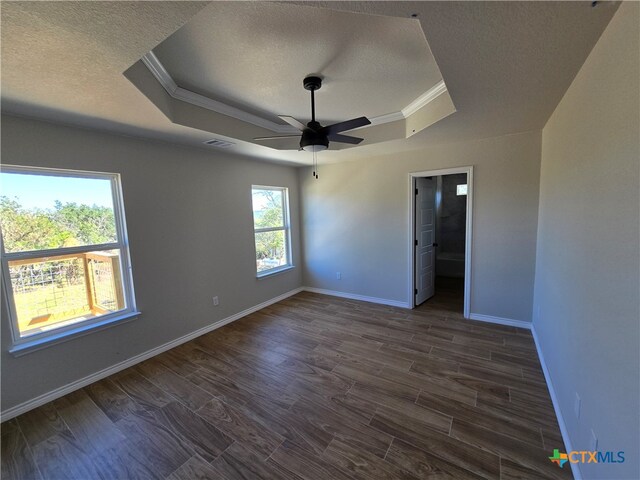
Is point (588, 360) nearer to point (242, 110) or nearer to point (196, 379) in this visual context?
point (196, 379)

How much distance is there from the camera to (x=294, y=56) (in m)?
1.89

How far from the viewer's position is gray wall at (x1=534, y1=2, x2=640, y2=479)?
1017mm

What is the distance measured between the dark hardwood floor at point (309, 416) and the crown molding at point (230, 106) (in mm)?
2653

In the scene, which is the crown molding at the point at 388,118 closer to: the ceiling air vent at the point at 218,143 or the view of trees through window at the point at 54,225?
the ceiling air vent at the point at 218,143

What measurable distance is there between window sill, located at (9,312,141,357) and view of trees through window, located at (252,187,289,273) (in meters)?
2.00

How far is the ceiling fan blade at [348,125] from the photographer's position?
201 centimetres

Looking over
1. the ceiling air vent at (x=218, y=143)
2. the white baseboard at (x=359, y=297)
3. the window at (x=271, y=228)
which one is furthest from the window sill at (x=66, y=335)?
the white baseboard at (x=359, y=297)

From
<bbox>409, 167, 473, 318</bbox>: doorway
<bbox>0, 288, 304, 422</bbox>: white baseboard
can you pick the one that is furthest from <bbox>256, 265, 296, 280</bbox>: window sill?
<bbox>409, 167, 473, 318</bbox>: doorway

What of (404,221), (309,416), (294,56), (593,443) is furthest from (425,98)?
(309,416)

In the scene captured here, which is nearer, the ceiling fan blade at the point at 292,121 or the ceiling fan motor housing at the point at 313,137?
the ceiling fan blade at the point at 292,121

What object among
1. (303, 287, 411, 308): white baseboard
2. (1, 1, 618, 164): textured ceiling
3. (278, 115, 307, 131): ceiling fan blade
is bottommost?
(303, 287, 411, 308): white baseboard

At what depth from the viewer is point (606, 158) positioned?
1.27m

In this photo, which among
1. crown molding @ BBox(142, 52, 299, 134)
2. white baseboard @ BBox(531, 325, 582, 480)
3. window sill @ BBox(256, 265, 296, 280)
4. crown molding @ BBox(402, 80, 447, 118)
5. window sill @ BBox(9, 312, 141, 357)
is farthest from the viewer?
window sill @ BBox(256, 265, 296, 280)

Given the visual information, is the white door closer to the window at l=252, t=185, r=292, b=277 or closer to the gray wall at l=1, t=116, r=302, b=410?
the window at l=252, t=185, r=292, b=277
